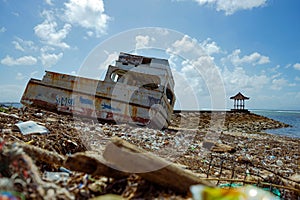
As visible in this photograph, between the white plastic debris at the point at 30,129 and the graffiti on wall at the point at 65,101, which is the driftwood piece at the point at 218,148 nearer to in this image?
the white plastic debris at the point at 30,129

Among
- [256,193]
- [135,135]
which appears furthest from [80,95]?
[256,193]

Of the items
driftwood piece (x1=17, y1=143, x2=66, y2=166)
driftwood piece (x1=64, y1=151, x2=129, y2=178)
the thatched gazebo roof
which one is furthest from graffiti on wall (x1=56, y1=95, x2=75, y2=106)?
the thatched gazebo roof

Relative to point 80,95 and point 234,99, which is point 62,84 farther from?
point 234,99

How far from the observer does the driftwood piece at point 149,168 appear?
154 cm

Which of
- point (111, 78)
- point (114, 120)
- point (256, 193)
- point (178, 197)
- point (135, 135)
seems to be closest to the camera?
point (256, 193)

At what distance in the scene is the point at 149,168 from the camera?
155 centimetres

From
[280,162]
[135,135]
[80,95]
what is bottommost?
[280,162]

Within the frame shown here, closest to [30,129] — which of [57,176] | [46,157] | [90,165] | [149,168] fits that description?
[46,157]

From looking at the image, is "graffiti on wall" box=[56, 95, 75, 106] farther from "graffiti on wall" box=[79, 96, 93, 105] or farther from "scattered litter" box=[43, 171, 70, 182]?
"scattered litter" box=[43, 171, 70, 182]

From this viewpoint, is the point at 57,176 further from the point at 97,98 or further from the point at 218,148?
the point at 97,98

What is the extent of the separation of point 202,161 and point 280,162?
6.10ft

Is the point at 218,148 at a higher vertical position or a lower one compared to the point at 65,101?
lower

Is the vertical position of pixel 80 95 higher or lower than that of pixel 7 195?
higher

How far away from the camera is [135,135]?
514 cm
